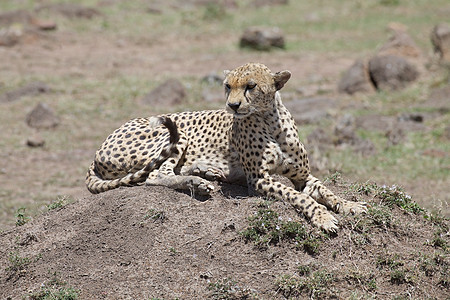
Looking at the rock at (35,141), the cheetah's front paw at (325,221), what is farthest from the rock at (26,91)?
Result: the cheetah's front paw at (325,221)

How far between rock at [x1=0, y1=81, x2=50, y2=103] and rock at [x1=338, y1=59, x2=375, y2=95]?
21.2 feet

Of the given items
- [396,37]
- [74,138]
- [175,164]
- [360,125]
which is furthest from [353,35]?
[175,164]

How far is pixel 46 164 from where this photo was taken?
10656 mm

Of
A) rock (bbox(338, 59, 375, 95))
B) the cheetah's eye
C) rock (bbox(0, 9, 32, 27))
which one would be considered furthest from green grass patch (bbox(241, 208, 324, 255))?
rock (bbox(0, 9, 32, 27))

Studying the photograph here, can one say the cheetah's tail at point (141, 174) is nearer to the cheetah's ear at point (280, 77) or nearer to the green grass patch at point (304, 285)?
the cheetah's ear at point (280, 77)

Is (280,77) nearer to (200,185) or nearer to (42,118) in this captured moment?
(200,185)

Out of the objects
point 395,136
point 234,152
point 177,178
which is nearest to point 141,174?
point 177,178

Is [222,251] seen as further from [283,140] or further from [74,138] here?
[74,138]

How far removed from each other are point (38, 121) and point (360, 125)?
600 cm

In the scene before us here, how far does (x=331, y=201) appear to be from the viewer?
5.68 m

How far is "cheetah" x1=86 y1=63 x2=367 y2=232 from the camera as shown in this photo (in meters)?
5.48

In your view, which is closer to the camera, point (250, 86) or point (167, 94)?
point (250, 86)

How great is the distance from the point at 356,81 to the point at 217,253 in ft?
32.3

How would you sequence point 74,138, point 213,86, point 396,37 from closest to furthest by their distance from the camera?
point 74,138, point 213,86, point 396,37
